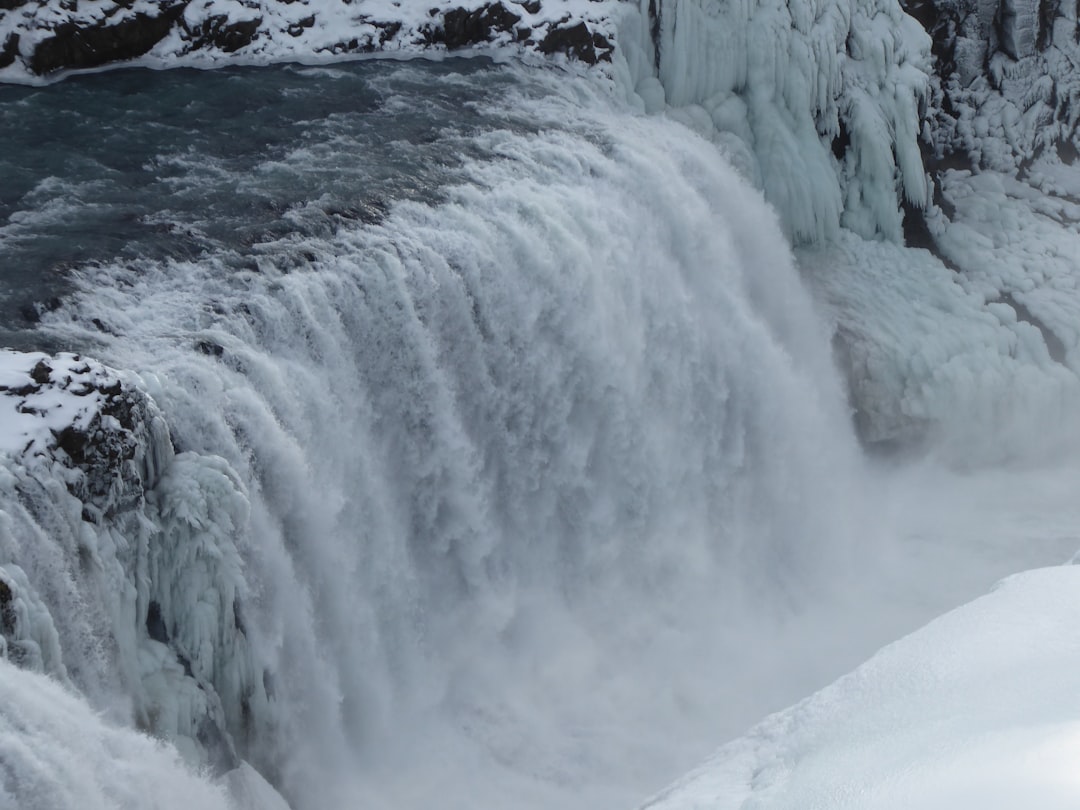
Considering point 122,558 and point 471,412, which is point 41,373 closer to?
point 122,558

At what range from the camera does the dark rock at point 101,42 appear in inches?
427

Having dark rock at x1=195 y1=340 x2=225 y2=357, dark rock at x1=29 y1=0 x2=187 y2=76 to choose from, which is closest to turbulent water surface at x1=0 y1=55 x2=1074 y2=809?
dark rock at x1=195 y1=340 x2=225 y2=357

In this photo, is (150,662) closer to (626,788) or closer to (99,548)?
(99,548)

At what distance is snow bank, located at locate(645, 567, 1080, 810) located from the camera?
345 cm

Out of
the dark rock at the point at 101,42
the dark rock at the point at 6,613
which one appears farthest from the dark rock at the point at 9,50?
the dark rock at the point at 6,613

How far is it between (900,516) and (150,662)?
760 cm

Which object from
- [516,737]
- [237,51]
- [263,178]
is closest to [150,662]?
[516,737]

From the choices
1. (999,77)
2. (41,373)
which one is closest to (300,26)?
(41,373)

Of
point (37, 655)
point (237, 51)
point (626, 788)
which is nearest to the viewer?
point (37, 655)

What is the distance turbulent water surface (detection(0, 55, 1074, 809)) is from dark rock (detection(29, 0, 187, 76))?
12.7 inches

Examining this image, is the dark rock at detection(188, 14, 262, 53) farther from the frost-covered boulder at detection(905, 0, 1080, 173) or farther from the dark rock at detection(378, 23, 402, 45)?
the frost-covered boulder at detection(905, 0, 1080, 173)

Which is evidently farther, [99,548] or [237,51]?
[237,51]

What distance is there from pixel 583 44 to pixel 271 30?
3099mm

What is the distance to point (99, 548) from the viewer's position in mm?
5277
